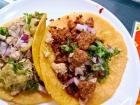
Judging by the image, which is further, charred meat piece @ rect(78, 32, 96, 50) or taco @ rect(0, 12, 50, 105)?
charred meat piece @ rect(78, 32, 96, 50)

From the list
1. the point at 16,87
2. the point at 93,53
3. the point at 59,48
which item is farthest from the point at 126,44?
the point at 16,87

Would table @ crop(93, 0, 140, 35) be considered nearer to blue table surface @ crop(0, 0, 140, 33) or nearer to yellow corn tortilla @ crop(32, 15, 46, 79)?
blue table surface @ crop(0, 0, 140, 33)

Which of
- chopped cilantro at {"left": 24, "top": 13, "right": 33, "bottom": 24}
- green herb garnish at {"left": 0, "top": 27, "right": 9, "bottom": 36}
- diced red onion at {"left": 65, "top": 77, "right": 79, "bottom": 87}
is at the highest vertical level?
chopped cilantro at {"left": 24, "top": 13, "right": 33, "bottom": 24}

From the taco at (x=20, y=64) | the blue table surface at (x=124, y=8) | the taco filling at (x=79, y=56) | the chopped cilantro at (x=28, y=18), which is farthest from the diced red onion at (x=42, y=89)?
the blue table surface at (x=124, y=8)

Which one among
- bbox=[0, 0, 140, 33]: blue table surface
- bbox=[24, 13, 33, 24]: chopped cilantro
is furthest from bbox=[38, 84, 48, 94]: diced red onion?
bbox=[0, 0, 140, 33]: blue table surface

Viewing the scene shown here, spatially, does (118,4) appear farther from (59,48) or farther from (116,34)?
(59,48)

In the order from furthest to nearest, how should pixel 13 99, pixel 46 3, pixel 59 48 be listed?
pixel 46 3
pixel 59 48
pixel 13 99

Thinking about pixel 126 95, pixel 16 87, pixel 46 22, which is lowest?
pixel 126 95
